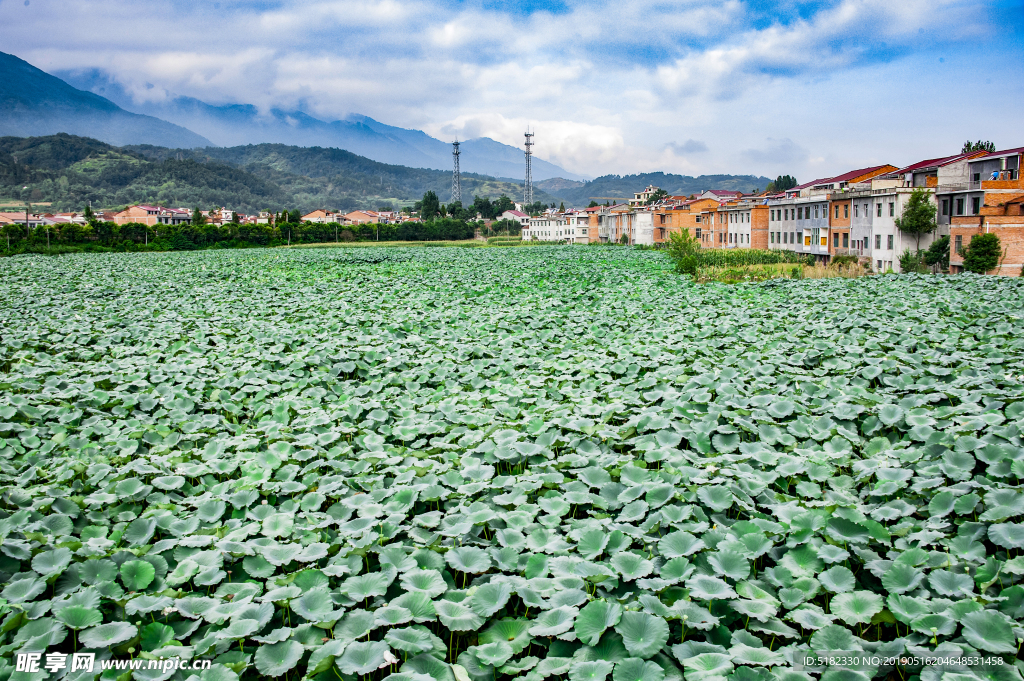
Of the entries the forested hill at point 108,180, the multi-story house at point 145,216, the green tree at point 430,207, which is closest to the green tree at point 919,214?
the green tree at point 430,207

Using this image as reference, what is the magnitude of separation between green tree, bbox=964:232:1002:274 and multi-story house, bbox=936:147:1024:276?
2.09ft

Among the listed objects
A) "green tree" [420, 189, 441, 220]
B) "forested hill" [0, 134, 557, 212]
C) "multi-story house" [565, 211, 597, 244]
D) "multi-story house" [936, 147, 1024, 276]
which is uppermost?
"forested hill" [0, 134, 557, 212]

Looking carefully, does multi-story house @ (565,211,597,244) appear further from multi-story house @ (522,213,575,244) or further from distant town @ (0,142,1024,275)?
distant town @ (0,142,1024,275)

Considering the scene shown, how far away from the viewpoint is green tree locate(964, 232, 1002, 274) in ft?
104

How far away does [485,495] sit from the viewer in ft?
15.1

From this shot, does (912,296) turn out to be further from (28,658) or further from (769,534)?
→ (28,658)

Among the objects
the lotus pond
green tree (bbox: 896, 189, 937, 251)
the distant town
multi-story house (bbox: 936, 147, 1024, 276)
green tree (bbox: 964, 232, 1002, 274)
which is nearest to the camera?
the lotus pond

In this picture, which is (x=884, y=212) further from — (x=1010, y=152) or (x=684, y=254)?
(x=684, y=254)

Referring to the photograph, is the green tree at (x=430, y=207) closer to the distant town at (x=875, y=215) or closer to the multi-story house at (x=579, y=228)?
the multi-story house at (x=579, y=228)

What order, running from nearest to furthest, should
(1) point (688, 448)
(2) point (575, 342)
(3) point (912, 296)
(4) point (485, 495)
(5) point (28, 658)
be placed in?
(5) point (28, 658) → (4) point (485, 495) → (1) point (688, 448) → (2) point (575, 342) → (3) point (912, 296)

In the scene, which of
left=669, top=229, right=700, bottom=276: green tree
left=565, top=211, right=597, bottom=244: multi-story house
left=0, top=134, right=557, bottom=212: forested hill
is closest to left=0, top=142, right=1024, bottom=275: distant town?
left=669, top=229, right=700, bottom=276: green tree

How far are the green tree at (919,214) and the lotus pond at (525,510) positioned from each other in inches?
1410

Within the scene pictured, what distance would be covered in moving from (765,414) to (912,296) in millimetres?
11560

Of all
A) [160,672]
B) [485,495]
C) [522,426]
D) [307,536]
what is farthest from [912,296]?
[160,672]
